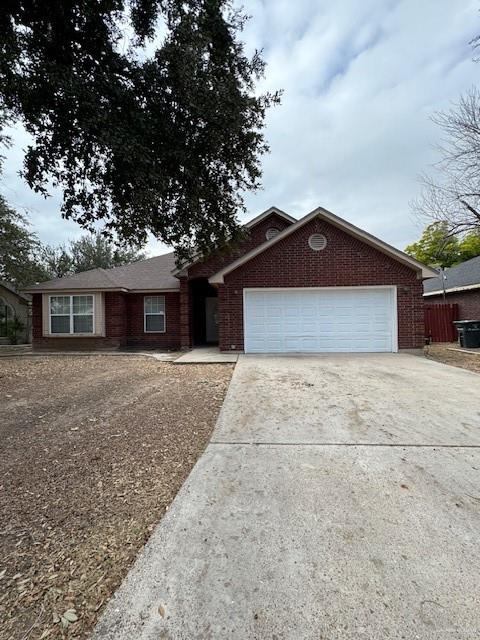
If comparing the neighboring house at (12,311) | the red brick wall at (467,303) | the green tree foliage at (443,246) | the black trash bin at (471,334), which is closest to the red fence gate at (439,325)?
the red brick wall at (467,303)

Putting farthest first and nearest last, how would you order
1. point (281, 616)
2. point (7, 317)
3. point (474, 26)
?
point (7, 317) < point (474, 26) < point (281, 616)

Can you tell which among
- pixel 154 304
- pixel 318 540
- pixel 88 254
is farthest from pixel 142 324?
pixel 88 254

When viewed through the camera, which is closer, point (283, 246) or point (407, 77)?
point (407, 77)

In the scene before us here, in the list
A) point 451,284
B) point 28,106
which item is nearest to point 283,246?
point 28,106

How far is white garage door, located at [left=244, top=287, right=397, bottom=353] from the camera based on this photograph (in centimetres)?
1128

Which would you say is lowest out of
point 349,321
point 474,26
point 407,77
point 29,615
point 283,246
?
point 29,615

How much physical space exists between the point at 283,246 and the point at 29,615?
1075 cm

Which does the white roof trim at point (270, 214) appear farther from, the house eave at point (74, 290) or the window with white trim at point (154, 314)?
the house eave at point (74, 290)

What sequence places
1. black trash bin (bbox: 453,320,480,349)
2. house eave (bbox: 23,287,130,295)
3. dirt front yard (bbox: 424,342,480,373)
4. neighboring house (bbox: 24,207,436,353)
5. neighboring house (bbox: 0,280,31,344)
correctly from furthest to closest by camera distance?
neighboring house (bbox: 0,280,31,344) → house eave (bbox: 23,287,130,295) → black trash bin (bbox: 453,320,480,349) → neighboring house (bbox: 24,207,436,353) → dirt front yard (bbox: 424,342,480,373)

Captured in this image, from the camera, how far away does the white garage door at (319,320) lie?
11.3 m

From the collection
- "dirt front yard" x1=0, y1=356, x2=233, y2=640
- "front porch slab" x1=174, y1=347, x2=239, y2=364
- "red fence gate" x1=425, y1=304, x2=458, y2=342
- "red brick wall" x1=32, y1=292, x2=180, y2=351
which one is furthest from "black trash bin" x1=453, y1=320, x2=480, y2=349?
"red brick wall" x1=32, y1=292, x2=180, y2=351

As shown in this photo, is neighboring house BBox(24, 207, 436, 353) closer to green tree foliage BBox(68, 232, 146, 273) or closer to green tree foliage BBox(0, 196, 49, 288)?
green tree foliage BBox(0, 196, 49, 288)

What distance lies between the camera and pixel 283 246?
11.4 metres

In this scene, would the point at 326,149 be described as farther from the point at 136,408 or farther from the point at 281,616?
the point at 281,616
